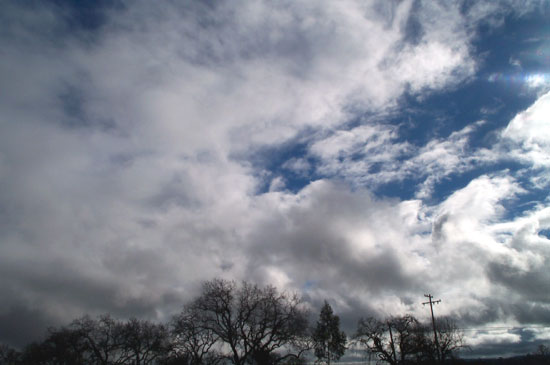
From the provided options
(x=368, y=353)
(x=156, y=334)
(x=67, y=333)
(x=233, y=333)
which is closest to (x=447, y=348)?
(x=368, y=353)

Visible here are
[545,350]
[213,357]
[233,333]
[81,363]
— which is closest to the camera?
[233,333]

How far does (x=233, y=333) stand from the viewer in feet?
119

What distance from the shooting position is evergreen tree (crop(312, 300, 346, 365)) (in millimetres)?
51281

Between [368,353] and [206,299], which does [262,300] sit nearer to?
[206,299]

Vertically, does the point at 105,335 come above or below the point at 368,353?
above

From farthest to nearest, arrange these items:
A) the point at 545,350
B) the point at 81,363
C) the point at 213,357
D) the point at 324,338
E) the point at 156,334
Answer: the point at 545,350 → the point at 324,338 → the point at 156,334 → the point at 81,363 → the point at 213,357

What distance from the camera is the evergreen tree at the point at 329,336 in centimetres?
5128

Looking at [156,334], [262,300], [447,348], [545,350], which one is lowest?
[545,350]

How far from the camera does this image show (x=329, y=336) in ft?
180

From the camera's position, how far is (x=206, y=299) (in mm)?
37812

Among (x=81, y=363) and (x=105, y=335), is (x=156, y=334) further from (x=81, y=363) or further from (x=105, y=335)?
(x=81, y=363)

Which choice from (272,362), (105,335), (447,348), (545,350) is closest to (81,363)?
(105,335)

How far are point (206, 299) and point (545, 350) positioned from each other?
94.6 metres

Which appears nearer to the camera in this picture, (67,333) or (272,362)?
(272,362)
